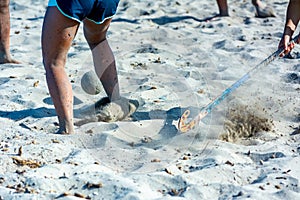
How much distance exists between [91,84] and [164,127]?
0.79 meters

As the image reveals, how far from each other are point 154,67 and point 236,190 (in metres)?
2.07

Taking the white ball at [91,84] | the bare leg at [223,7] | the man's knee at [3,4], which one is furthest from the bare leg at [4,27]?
the bare leg at [223,7]

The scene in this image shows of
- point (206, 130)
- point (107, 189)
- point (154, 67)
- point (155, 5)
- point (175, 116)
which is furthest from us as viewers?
point (155, 5)

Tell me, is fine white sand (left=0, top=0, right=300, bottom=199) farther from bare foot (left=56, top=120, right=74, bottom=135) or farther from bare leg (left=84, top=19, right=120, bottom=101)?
bare leg (left=84, top=19, right=120, bottom=101)

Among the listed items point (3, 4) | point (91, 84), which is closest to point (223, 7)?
point (3, 4)

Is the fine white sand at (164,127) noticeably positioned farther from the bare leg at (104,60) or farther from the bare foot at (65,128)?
the bare leg at (104,60)

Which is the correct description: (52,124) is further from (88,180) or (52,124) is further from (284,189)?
(284,189)

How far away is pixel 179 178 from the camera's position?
2.70 meters

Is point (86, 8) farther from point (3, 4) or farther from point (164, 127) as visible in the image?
point (3, 4)

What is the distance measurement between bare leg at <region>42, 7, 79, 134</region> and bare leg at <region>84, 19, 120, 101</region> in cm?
41

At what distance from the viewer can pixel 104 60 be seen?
363cm

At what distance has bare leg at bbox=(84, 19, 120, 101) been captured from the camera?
11.6 feet

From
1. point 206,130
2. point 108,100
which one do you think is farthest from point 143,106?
point 206,130

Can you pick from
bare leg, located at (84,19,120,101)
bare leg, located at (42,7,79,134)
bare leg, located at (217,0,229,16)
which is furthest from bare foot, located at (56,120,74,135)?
bare leg, located at (217,0,229,16)
